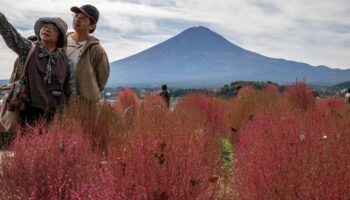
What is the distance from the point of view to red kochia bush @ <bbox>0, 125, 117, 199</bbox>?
4.06 metres

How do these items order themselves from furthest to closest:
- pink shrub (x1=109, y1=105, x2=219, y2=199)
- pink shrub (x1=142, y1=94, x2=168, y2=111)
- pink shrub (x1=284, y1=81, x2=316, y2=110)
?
pink shrub (x1=284, y1=81, x2=316, y2=110) < pink shrub (x1=142, y1=94, x2=168, y2=111) < pink shrub (x1=109, y1=105, x2=219, y2=199)

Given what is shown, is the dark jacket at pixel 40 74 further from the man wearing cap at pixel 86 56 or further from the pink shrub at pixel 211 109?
the pink shrub at pixel 211 109

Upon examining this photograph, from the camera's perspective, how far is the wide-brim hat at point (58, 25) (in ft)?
13.9

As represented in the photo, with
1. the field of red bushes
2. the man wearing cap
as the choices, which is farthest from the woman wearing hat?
the man wearing cap

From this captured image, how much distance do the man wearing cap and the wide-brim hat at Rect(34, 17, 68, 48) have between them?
34 centimetres

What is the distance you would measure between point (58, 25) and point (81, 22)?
0.58 metres

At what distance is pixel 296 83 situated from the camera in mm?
15453

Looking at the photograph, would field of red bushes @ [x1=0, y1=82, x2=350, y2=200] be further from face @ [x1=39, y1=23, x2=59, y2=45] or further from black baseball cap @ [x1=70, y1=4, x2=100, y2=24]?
black baseball cap @ [x1=70, y1=4, x2=100, y2=24]

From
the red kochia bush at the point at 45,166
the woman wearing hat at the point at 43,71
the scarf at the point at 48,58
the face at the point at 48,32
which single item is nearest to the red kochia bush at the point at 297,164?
the red kochia bush at the point at 45,166

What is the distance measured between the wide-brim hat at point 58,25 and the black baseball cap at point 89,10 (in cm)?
41

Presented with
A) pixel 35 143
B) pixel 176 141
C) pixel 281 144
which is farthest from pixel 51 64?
pixel 281 144

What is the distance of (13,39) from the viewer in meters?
3.92

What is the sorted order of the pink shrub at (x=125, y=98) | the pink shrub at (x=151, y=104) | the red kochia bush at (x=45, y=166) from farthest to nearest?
the pink shrub at (x=125, y=98), the pink shrub at (x=151, y=104), the red kochia bush at (x=45, y=166)

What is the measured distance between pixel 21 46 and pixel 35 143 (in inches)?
27.3
